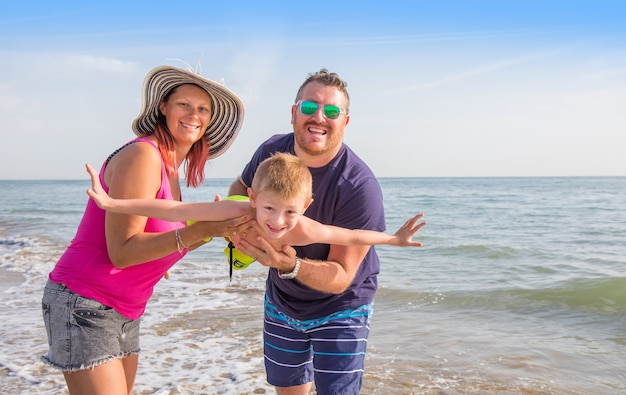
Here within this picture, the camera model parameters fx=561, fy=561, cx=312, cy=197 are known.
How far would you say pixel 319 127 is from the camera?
11.8 ft

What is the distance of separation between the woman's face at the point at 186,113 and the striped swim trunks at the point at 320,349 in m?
1.30

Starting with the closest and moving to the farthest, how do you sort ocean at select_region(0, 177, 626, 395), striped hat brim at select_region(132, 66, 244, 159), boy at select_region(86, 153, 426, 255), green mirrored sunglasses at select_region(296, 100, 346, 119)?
boy at select_region(86, 153, 426, 255) → striped hat brim at select_region(132, 66, 244, 159) → green mirrored sunglasses at select_region(296, 100, 346, 119) → ocean at select_region(0, 177, 626, 395)

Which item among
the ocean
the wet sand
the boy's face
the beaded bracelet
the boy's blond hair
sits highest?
the boy's blond hair

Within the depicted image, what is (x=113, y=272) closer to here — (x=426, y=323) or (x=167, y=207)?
(x=167, y=207)

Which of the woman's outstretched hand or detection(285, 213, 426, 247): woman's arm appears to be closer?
the woman's outstretched hand

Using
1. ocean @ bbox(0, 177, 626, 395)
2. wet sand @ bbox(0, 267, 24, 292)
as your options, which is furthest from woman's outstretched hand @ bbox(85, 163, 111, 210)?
wet sand @ bbox(0, 267, 24, 292)

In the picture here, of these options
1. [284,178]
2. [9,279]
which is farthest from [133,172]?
[9,279]

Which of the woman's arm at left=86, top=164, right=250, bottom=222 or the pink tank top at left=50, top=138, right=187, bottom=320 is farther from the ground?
the woman's arm at left=86, top=164, right=250, bottom=222

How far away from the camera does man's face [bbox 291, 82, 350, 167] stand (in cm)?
358

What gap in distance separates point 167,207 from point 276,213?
0.60 meters

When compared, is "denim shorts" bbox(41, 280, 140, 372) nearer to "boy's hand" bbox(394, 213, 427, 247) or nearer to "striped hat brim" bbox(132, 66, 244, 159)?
"striped hat brim" bbox(132, 66, 244, 159)

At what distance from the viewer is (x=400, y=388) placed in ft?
17.6

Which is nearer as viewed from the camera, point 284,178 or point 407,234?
point 284,178

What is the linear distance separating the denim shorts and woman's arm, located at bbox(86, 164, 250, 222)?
561 mm
